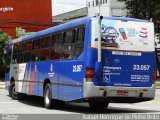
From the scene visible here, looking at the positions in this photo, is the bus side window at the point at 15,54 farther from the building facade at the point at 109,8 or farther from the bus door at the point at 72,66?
the building facade at the point at 109,8

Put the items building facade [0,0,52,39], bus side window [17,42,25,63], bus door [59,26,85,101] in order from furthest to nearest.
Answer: building facade [0,0,52,39], bus side window [17,42,25,63], bus door [59,26,85,101]

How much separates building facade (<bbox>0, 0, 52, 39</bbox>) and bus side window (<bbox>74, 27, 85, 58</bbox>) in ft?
155

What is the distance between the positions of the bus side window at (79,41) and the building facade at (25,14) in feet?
155

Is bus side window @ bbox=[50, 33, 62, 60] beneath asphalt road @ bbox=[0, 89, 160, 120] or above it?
above

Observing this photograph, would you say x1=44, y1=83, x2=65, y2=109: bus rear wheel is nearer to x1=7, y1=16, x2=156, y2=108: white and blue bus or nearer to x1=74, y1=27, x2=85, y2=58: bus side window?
x1=7, y1=16, x2=156, y2=108: white and blue bus

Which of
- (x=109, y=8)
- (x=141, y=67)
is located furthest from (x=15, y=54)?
(x=109, y=8)

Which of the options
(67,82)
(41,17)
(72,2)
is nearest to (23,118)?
(67,82)

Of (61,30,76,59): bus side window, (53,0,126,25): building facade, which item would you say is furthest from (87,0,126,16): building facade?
(61,30,76,59): bus side window

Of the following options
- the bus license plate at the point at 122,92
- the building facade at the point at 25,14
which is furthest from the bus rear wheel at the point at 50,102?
the building facade at the point at 25,14

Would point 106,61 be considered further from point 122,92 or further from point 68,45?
point 68,45

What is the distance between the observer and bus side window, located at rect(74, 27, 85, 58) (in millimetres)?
16703

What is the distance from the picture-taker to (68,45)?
1769 cm

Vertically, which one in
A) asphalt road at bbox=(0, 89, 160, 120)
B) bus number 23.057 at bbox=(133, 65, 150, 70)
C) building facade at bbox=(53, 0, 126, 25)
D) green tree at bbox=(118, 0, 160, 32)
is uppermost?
building facade at bbox=(53, 0, 126, 25)

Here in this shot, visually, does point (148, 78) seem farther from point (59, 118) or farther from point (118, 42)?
point (59, 118)
